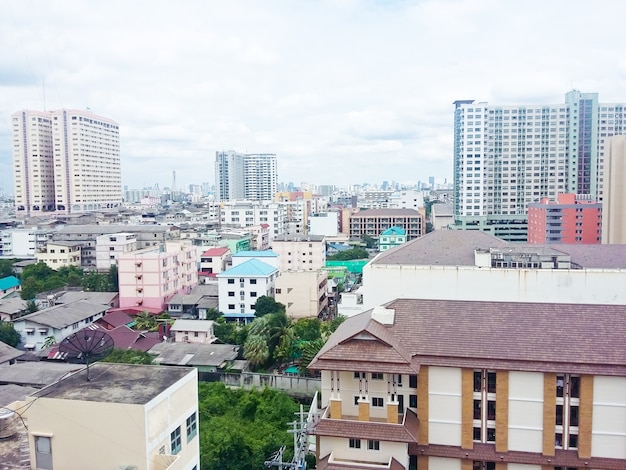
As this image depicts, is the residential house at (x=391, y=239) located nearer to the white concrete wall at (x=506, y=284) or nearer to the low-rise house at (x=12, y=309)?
the low-rise house at (x=12, y=309)

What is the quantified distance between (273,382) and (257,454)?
5.34 metres

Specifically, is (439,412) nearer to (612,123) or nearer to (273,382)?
(273,382)

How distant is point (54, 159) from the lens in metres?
61.9

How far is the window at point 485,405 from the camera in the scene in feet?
32.5

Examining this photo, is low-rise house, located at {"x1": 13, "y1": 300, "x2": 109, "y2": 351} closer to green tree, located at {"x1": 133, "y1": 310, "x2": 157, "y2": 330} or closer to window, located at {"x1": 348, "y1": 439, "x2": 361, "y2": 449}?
green tree, located at {"x1": 133, "y1": 310, "x2": 157, "y2": 330}

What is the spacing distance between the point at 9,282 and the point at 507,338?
28079 mm

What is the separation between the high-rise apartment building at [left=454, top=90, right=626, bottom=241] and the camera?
144ft

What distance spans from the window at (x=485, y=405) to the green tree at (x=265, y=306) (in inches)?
532

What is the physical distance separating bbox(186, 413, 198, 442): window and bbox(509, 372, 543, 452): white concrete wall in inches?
232

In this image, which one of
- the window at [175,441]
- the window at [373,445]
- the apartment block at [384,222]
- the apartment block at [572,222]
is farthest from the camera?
the apartment block at [384,222]

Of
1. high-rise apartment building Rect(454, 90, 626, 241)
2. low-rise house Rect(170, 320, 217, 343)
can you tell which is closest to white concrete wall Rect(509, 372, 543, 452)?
low-rise house Rect(170, 320, 217, 343)

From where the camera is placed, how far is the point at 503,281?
45.1ft

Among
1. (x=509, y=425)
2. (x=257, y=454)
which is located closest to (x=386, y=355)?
(x=509, y=425)

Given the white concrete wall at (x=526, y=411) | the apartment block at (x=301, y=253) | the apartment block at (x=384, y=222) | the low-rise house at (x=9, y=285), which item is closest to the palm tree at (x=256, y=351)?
the white concrete wall at (x=526, y=411)
